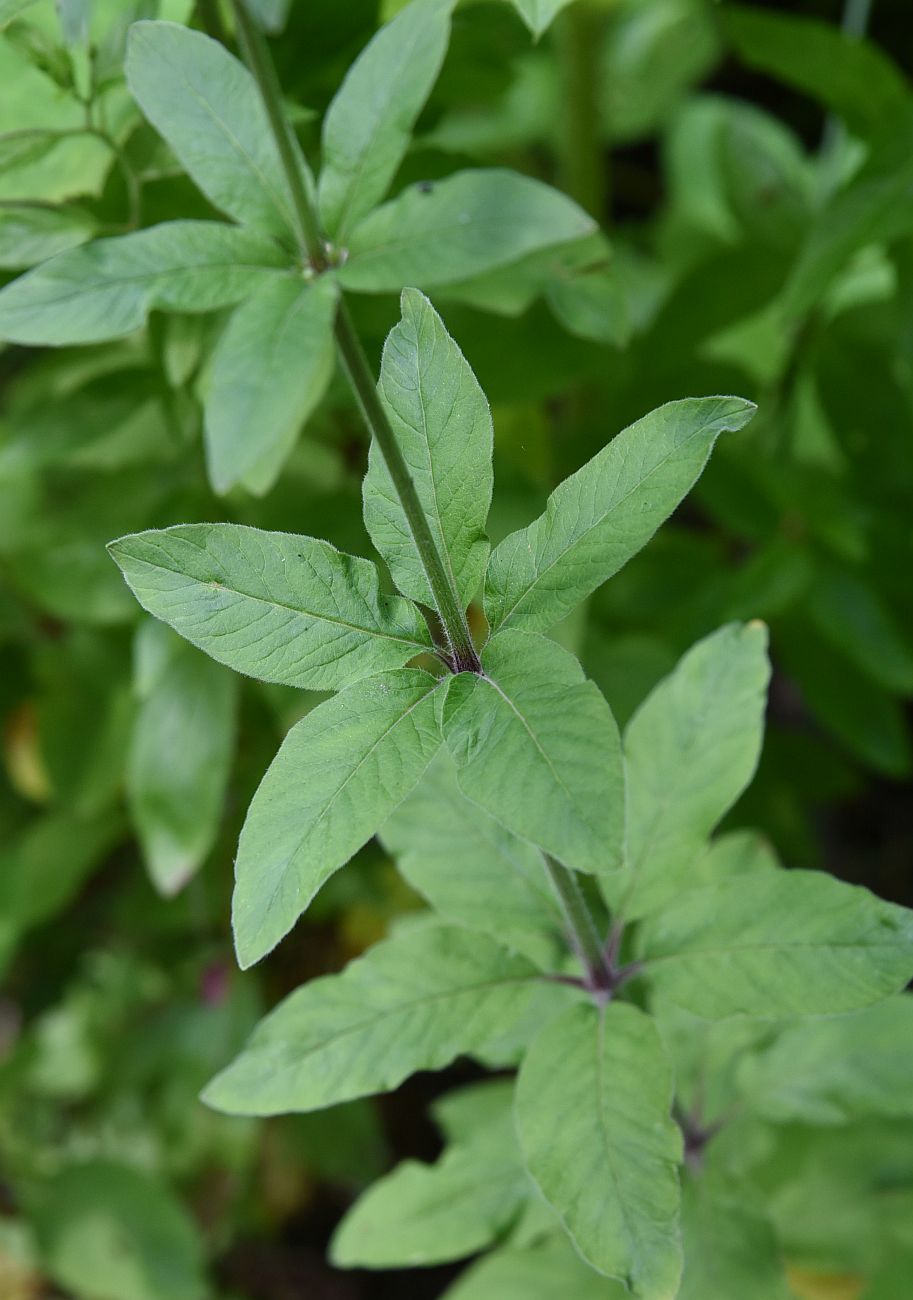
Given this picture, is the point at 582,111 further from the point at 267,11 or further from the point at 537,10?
the point at 537,10

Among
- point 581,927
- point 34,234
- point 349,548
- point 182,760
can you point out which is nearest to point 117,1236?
point 182,760

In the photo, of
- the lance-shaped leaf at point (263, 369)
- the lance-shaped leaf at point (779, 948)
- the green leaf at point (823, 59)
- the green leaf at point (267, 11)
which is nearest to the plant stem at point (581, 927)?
the lance-shaped leaf at point (779, 948)

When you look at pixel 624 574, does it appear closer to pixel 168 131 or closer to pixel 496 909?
pixel 496 909

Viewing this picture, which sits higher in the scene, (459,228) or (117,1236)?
(459,228)

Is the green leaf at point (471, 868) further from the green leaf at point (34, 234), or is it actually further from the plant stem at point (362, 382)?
the green leaf at point (34, 234)

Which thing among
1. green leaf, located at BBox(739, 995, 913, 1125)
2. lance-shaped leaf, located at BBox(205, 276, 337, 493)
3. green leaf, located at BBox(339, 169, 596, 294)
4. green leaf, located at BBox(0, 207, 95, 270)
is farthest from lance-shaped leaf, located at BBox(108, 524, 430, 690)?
green leaf, located at BBox(739, 995, 913, 1125)

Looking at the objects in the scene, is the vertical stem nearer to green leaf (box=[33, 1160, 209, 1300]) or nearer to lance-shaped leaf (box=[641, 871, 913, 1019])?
lance-shaped leaf (box=[641, 871, 913, 1019])
